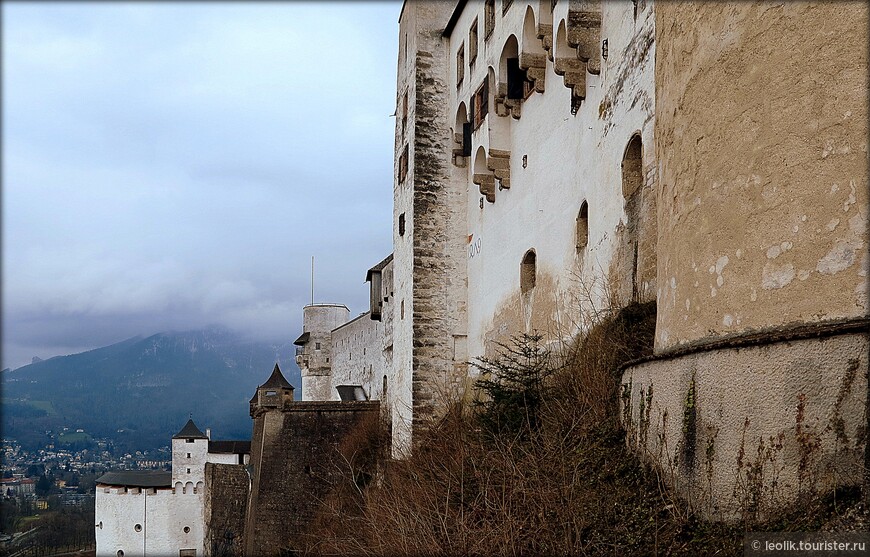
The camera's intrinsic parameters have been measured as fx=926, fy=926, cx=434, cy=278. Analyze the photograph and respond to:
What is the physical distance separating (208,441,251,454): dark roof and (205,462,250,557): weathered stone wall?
56.3 ft

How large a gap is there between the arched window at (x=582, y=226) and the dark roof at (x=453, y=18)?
7.78 meters

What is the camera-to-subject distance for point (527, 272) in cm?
1653

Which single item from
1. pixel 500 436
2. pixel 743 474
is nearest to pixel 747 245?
pixel 743 474

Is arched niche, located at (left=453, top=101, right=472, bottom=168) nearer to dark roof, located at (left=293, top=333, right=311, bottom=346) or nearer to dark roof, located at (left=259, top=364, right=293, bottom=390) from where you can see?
dark roof, located at (left=259, top=364, right=293, bottom=390)

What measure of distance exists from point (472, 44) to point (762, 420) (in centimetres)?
1481

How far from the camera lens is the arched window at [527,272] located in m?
16.4

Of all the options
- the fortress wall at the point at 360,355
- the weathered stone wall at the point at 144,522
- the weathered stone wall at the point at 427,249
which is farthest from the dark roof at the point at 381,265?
the weathered stone wall at the point at 144,522

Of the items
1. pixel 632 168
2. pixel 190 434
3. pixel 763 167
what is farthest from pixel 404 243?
pixel 190 434

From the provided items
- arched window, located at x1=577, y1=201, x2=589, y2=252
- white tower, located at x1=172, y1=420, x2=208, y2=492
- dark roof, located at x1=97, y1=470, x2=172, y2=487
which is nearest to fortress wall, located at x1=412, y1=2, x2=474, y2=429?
arched window, located at x1=577, y1=201, x2=589, y2=252

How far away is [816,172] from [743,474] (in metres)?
1.99

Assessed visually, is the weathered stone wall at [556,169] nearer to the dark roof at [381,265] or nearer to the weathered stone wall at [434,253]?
the weathered stone wall at [434,253]

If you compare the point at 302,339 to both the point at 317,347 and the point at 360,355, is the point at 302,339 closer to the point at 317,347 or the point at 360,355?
the point at 317,347

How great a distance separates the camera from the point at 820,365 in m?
5.41

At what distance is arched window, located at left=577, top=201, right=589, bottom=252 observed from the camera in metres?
13.8
